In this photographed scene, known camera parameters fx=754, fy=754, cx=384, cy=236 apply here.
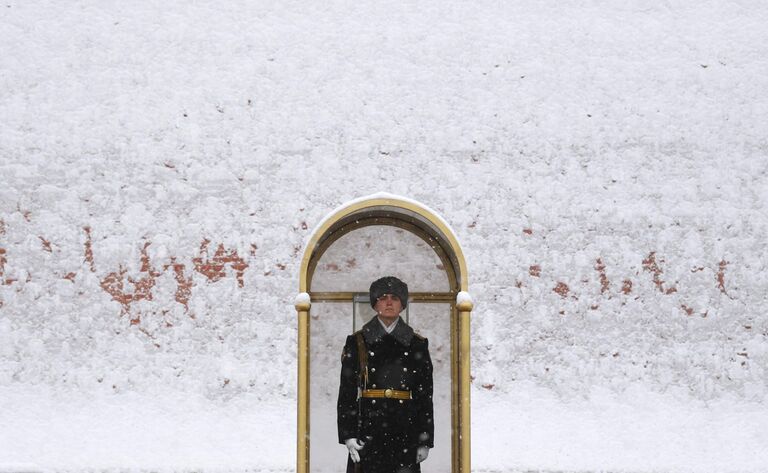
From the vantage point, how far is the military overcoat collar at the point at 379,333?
4.25 metres

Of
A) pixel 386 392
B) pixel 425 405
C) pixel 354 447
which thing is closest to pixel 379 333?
pixel 386 392

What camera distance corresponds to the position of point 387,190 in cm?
557

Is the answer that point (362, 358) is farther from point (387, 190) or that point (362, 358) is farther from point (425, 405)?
point (387, 190)

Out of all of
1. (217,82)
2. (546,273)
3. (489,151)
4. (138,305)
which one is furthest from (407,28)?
(138,305)

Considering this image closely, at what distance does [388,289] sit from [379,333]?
0.26m

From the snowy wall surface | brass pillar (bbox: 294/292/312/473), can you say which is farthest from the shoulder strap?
the snowy wall surface

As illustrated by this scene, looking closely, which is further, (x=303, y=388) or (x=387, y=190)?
(x=387, y=190)

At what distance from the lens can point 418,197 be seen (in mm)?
5562

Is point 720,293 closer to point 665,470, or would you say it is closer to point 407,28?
point 665,470

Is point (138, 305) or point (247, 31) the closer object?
point (138, 305)

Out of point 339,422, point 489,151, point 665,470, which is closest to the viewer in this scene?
point 339,422

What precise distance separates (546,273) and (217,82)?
2.84 meters

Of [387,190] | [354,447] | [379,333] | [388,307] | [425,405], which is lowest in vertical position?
[354,447]

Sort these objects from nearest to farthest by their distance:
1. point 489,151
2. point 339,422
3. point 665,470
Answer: point 339,422
point 665,470
point 489,151
